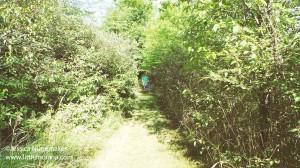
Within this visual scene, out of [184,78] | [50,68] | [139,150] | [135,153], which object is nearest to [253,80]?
[135,153]

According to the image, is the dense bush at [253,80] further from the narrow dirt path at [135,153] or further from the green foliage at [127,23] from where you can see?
the green foliage at [127,23]

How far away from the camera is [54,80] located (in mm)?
9664

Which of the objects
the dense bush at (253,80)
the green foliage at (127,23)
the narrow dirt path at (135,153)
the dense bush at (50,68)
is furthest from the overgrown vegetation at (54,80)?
the green foliage at (127,23)

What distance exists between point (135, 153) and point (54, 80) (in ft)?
11.4

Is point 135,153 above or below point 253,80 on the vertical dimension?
below

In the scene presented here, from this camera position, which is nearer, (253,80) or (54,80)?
(253,80)

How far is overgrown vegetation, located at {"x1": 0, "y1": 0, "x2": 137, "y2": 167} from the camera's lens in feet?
24.2

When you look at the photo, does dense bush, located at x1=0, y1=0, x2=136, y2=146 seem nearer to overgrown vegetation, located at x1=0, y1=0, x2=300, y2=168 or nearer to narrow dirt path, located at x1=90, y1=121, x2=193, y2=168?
overgrown vegetation, located at x1=0, y1=0, x2=300, y2=168

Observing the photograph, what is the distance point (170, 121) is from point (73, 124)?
5250 mm

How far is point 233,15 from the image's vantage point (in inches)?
226

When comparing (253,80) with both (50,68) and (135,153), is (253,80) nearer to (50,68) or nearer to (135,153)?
(135,153)

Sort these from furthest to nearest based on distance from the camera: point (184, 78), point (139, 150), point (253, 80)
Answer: point (184, 78) → point (139, 150) → point (253, 80)

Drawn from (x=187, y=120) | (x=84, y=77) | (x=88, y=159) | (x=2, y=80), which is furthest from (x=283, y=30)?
(x=84, y=77)

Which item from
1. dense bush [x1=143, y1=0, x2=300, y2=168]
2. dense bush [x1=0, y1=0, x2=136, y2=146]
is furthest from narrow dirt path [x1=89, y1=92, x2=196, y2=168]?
dense bush [x1=143, y1=0, x2=300, y2=168]
